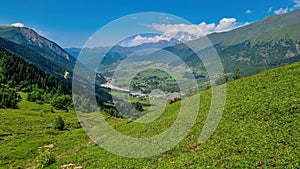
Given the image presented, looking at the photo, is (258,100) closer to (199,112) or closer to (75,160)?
(199,112)

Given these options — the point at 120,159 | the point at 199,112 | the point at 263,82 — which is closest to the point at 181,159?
the point at 120,159


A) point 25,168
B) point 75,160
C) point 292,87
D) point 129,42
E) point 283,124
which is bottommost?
point 25,168

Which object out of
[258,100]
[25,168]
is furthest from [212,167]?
[25,168]

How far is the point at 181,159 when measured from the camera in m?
33.6

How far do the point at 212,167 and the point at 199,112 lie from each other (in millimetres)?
24144

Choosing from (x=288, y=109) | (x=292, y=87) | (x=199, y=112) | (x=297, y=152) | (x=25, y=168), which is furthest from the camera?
(x=25, y=168)

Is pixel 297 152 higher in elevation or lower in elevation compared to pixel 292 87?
lower

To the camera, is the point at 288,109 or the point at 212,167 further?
the point at 288,109

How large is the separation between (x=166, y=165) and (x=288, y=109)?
1877 cm

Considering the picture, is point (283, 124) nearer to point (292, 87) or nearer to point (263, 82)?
point (292, 87)

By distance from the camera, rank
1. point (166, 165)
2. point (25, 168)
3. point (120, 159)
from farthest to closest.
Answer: point (25, 168)
point (120, 159)
point (166, 165)

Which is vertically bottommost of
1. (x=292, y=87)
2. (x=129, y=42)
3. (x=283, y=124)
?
(x=283, y=124)

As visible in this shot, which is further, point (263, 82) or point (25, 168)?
point (25, 168)

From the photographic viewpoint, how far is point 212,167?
28.4m
